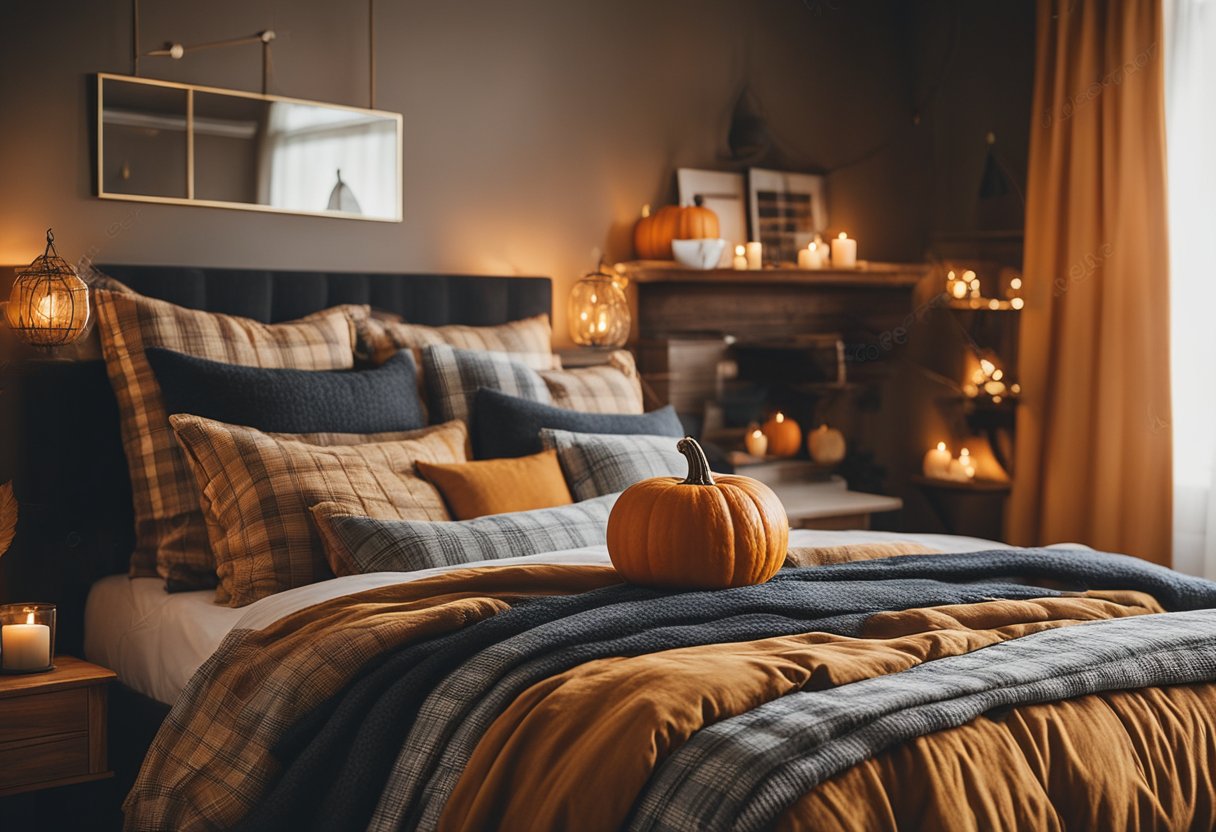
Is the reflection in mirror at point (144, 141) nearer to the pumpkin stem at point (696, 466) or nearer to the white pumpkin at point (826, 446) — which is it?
the pumpkin stem at point (696, 466)

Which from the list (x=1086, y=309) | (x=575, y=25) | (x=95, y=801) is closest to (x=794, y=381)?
(x=1086, y=309)

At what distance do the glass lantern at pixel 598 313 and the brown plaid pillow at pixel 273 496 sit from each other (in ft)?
4.01

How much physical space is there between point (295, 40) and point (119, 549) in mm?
1498

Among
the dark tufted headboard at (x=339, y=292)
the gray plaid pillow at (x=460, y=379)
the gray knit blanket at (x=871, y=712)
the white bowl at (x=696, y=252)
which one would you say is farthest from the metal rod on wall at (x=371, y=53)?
the gray knit blanket at (x=871, y=712)

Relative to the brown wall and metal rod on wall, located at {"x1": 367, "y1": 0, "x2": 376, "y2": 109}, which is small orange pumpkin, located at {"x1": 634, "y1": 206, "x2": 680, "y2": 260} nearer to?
the brown wall

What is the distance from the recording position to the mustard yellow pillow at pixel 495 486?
9.48 ft

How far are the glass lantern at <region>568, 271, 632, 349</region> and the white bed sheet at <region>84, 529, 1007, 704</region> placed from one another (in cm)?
111

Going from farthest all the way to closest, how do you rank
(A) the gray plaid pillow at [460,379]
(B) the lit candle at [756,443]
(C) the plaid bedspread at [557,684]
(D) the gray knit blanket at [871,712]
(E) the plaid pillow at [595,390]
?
(B) the lit candle at [756,443]
(E) the plaid pillow at [595,390]
(A) the gray plaid pillow at [460,379]
(C) the plaid bedspread at [557,684]
(D) the gray knit blanket at [871,712]

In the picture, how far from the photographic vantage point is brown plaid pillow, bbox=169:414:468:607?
2689 mm

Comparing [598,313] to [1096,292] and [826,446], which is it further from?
[1096,292]

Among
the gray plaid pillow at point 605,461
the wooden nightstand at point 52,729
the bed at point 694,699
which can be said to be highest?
the gray plaid pillow at point 605,461

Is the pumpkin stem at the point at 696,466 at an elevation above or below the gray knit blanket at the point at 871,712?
above

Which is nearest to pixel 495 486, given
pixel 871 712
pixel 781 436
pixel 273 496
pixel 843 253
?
pixel 273 496

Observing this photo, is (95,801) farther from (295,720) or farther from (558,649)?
(558,649)
